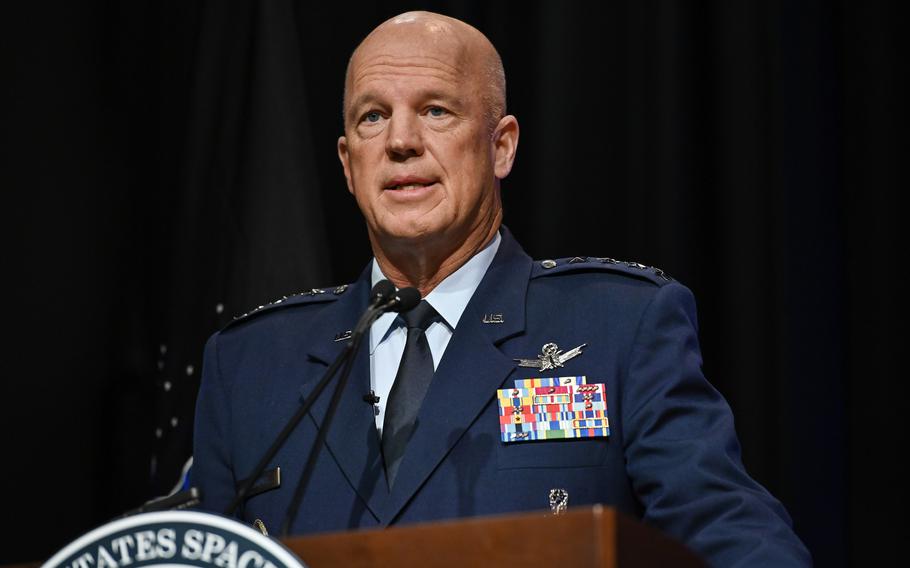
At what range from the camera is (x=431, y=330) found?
202 centimetres

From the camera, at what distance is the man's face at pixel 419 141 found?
2.04m

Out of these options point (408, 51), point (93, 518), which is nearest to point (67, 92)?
point (93, 518)

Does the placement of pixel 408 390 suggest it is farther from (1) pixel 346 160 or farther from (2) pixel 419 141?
(1) pixel 346 160

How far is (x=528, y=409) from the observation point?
1.86 meters

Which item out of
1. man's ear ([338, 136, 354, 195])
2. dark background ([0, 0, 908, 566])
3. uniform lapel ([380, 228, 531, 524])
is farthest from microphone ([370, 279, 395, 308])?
dark background ([0, 0, 908, 566])

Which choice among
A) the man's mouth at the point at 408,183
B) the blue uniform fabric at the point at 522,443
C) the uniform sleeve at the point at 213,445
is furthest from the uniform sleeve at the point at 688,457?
the uniform sleeve at the point at 213,445

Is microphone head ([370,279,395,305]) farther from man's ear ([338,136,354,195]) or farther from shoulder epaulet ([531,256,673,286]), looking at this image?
man's ear ([338,136,354,195])

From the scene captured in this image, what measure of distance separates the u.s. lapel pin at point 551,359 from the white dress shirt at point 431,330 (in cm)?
14

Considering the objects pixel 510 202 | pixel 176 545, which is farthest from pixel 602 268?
pixel 176 545

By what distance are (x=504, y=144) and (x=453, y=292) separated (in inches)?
12.6

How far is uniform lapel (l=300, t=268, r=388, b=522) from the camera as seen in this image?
1832 millimetres

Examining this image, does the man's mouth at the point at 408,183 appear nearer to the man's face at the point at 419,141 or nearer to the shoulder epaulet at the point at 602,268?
the man's face at the point at 419,141

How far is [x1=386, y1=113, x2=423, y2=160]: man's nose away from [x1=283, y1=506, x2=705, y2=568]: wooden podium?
3.28ft

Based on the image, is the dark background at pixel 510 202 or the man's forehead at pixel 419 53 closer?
the man's forehead at pixel 419 53
